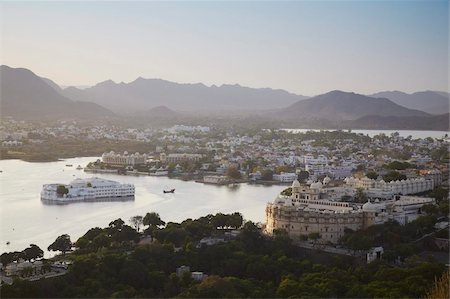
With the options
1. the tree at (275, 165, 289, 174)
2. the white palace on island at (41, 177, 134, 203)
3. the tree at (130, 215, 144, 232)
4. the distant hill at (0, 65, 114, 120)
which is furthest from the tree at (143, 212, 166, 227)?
the distant hill at (0, 65, 114, 120)

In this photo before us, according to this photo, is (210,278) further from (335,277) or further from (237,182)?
(237,182)

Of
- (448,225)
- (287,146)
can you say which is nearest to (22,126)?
(287,146)

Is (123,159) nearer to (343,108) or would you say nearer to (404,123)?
(404,123)

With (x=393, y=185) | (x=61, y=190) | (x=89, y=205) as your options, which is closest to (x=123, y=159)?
(x=61, y=190)

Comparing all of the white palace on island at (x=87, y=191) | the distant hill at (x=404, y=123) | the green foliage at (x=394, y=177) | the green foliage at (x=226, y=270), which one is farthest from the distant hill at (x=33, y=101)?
the green foliage at (x=226, y=270)

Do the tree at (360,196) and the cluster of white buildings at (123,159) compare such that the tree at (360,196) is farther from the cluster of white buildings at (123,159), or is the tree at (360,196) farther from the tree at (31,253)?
the cluster of white buildings at (123,159)

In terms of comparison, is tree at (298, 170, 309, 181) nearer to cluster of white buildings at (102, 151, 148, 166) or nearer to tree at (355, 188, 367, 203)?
cluster of white buildings at (102, 151, 148, 166)
